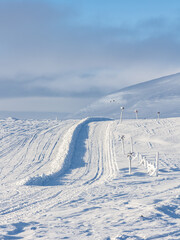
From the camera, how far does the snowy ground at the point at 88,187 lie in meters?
21.4

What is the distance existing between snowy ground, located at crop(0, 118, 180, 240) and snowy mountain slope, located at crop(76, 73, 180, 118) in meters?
40.9

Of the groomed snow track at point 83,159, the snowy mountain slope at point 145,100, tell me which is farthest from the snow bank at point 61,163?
the snowy mountain slope at point 145,100

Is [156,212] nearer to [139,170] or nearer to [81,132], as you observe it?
[139,170]

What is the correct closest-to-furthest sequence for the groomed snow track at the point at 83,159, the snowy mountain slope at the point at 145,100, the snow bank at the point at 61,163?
the snow bank at the point at 61,163 < the groomed snow track at the point at 83,159 < the snowy mountain slope at the point at 145,100

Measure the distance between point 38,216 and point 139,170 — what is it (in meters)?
17.5

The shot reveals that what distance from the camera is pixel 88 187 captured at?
32500mm

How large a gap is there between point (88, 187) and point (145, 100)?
96479 mm

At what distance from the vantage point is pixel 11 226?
22031 millimetres

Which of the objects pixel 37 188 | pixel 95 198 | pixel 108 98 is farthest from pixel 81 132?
pixel 108 98

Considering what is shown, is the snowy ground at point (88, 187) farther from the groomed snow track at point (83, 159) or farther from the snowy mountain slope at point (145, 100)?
the snowy mountain slope at point (145, 100)

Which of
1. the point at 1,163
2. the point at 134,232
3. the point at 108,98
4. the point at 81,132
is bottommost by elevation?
the point at 134,232

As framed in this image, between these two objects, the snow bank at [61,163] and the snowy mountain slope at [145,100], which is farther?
the snowy mountain slope at [145,100]

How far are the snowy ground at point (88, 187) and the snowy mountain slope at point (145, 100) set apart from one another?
40.9 meters

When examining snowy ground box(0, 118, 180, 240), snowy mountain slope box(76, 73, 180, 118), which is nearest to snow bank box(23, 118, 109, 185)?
snowy ground box(0, 118, 180, 240)
